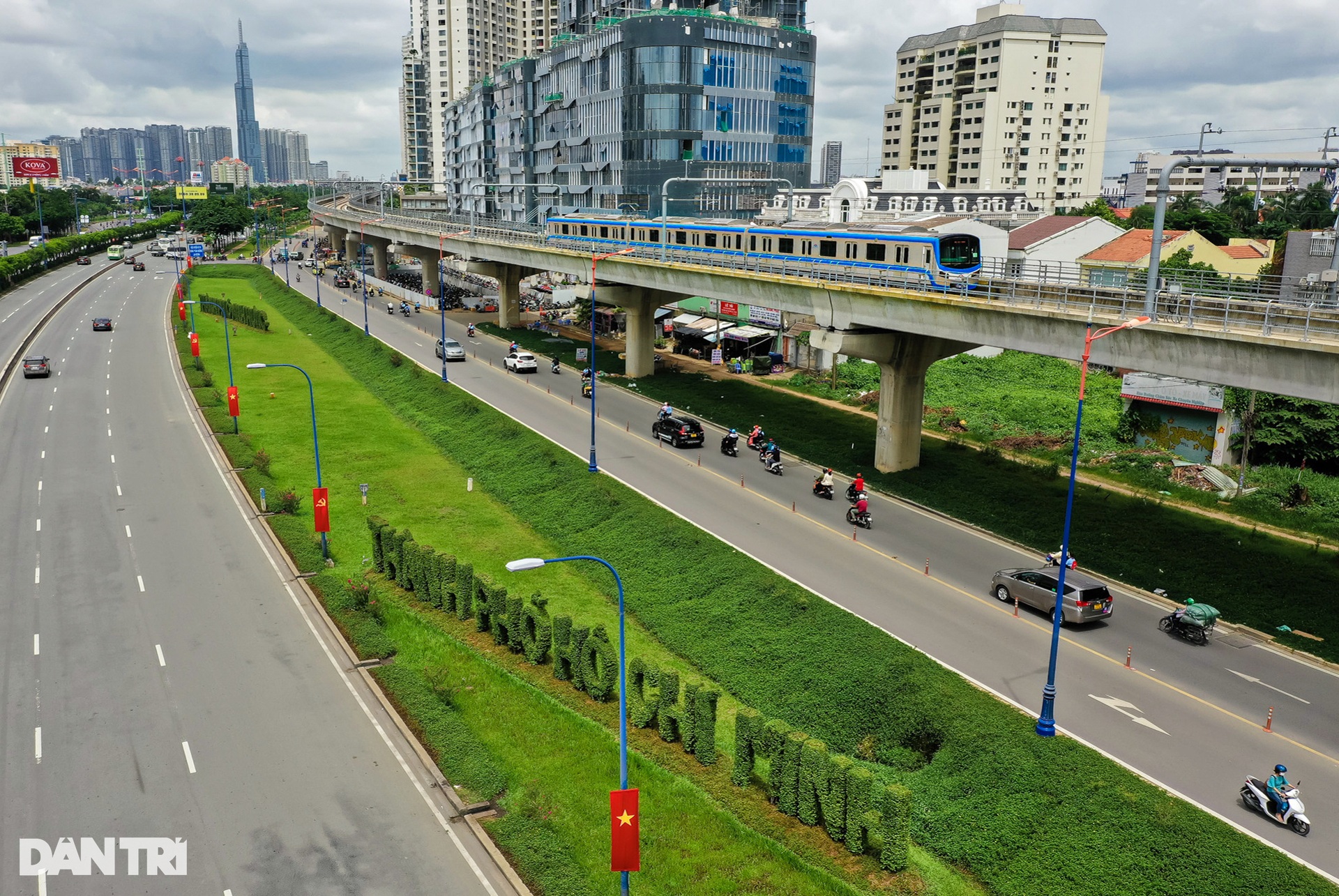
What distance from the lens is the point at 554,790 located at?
24.3 meters

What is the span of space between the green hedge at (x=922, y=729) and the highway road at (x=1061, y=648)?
1290 millimetres

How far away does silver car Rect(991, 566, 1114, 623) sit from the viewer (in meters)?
31.1

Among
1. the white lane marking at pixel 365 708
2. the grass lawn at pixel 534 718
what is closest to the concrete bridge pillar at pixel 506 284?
the grass lawn at pixel 534 718

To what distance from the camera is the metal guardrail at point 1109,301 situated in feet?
98.1

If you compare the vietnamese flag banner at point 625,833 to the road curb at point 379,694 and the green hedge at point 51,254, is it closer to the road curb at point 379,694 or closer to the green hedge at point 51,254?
the road curb at point 379,694

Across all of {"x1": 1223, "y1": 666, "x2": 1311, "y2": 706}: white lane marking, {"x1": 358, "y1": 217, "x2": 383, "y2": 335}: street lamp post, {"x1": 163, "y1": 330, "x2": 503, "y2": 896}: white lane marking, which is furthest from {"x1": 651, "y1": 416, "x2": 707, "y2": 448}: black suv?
{"x1": 1223, "y1": 666, "x2": 1311, "y2": 706}: white lane marking

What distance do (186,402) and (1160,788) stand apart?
64.1 m

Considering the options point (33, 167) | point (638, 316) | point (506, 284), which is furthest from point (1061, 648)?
point (33, 167)

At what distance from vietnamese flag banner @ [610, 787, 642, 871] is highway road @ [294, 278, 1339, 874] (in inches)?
486

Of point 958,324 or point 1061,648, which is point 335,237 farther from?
point 1061,648

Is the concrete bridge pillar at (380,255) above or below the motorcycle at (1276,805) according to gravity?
above

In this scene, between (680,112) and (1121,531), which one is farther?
(680,112)

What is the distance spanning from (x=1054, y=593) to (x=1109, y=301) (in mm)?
12210

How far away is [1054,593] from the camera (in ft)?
103
